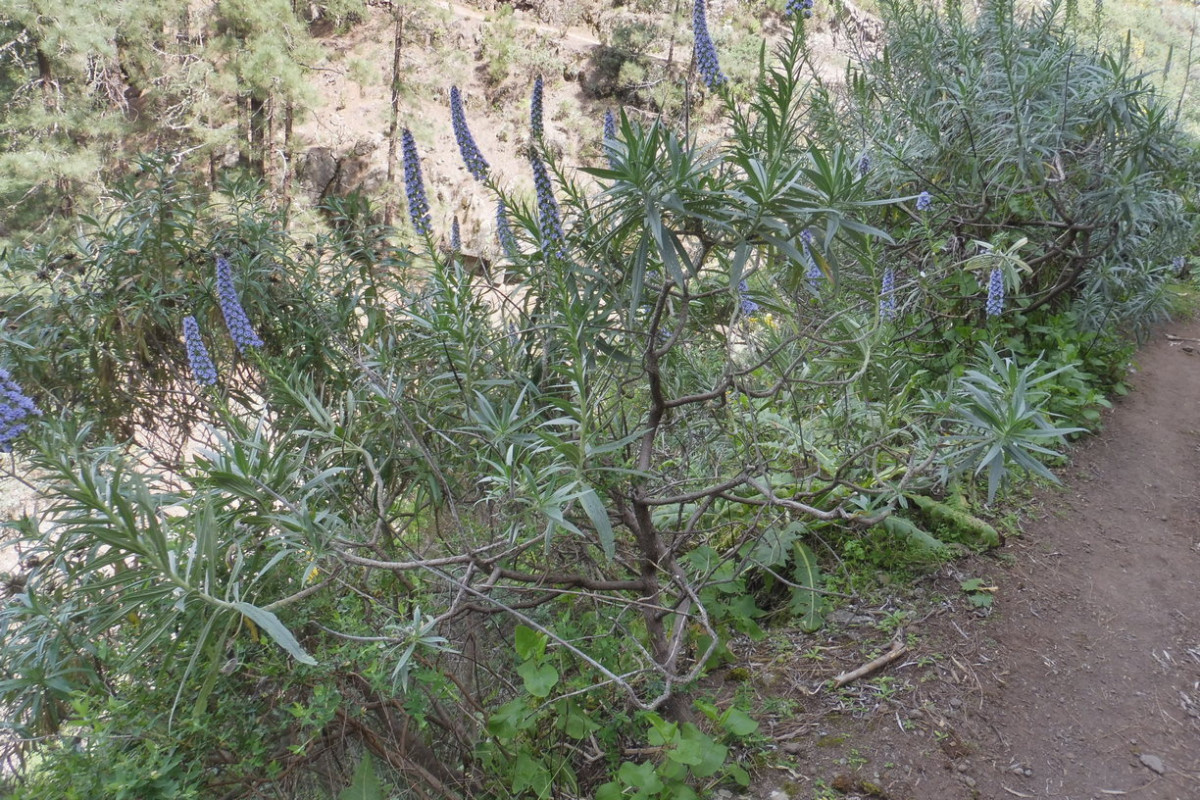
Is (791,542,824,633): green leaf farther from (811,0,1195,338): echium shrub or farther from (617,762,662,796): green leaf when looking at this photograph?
(811,0,1195,338): echium shrub

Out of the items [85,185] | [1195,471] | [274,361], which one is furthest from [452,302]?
[85,185]

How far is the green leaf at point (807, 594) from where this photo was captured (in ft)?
9.39

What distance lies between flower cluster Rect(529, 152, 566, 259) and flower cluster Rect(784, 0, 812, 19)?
69cm

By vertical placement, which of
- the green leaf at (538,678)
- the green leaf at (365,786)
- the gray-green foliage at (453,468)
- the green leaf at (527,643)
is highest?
the gray-green foliage at (453,468)

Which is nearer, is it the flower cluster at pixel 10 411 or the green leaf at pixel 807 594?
the flower cluster at pixel 10 411

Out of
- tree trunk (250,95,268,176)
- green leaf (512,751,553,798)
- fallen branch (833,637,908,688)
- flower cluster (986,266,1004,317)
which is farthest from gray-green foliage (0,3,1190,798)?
tree trunk (250,95,268,176)

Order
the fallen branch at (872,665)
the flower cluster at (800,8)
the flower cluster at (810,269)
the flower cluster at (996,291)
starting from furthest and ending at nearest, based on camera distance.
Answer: the flower cluster at (996,291), the fallen branch at (872,665), the flower cluster at (810,269), the flower cluster at (800,8)

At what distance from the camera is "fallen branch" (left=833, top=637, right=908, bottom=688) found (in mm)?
2584

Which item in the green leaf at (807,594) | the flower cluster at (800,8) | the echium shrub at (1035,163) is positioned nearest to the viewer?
the flower cluster at (800,8)

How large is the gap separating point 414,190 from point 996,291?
259 cm

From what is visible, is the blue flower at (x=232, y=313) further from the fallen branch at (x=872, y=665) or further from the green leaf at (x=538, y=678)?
the fallen branch at (x=872, y=665)

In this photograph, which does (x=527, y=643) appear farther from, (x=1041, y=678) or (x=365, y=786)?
(x=1041, y=678)

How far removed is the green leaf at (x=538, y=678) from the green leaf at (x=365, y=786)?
1.49ft

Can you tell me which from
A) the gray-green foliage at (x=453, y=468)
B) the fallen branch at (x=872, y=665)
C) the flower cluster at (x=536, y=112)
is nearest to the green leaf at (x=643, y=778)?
the gray-green foliage at (x=453, y=468)
